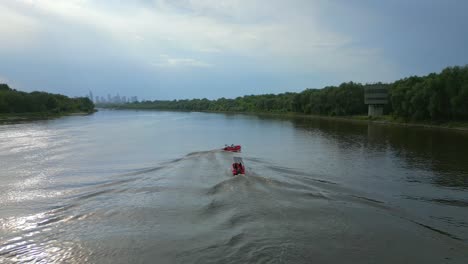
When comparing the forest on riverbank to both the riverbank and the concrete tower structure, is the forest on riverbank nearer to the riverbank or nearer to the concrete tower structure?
the concrete tower structure

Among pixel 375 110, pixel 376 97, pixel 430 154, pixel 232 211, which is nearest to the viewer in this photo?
pixel 232 211

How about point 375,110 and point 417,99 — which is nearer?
point 417,99

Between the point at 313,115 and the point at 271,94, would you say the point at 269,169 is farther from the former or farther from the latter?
the point at 271,94

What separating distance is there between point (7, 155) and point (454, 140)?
45.3m

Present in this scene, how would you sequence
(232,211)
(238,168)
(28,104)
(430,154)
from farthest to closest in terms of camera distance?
(28,104) < (430,154) < (238,168) < (232,211)

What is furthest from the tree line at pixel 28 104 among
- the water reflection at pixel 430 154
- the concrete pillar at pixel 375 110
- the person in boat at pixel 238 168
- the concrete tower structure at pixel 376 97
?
the concrete pillar at pixel 375 110

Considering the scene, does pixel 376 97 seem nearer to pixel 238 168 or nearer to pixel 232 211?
pixel 238 168

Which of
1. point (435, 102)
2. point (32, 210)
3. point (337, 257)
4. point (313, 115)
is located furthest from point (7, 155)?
point (313, 115)

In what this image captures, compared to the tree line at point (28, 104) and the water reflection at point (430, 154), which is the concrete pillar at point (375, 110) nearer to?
the water reflection at point (430, 154)

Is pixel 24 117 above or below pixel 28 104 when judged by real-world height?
below

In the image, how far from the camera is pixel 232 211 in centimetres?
1347

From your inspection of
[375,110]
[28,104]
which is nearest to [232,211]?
[375,110]

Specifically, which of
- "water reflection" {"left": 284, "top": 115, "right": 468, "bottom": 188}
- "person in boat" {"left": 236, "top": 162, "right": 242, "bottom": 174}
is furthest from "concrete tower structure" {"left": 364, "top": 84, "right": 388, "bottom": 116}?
"person in boat" {"left": 236, "top": 162, "right": 242, "bottom": 174}

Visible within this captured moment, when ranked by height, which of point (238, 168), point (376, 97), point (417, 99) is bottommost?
point (238, 168)
